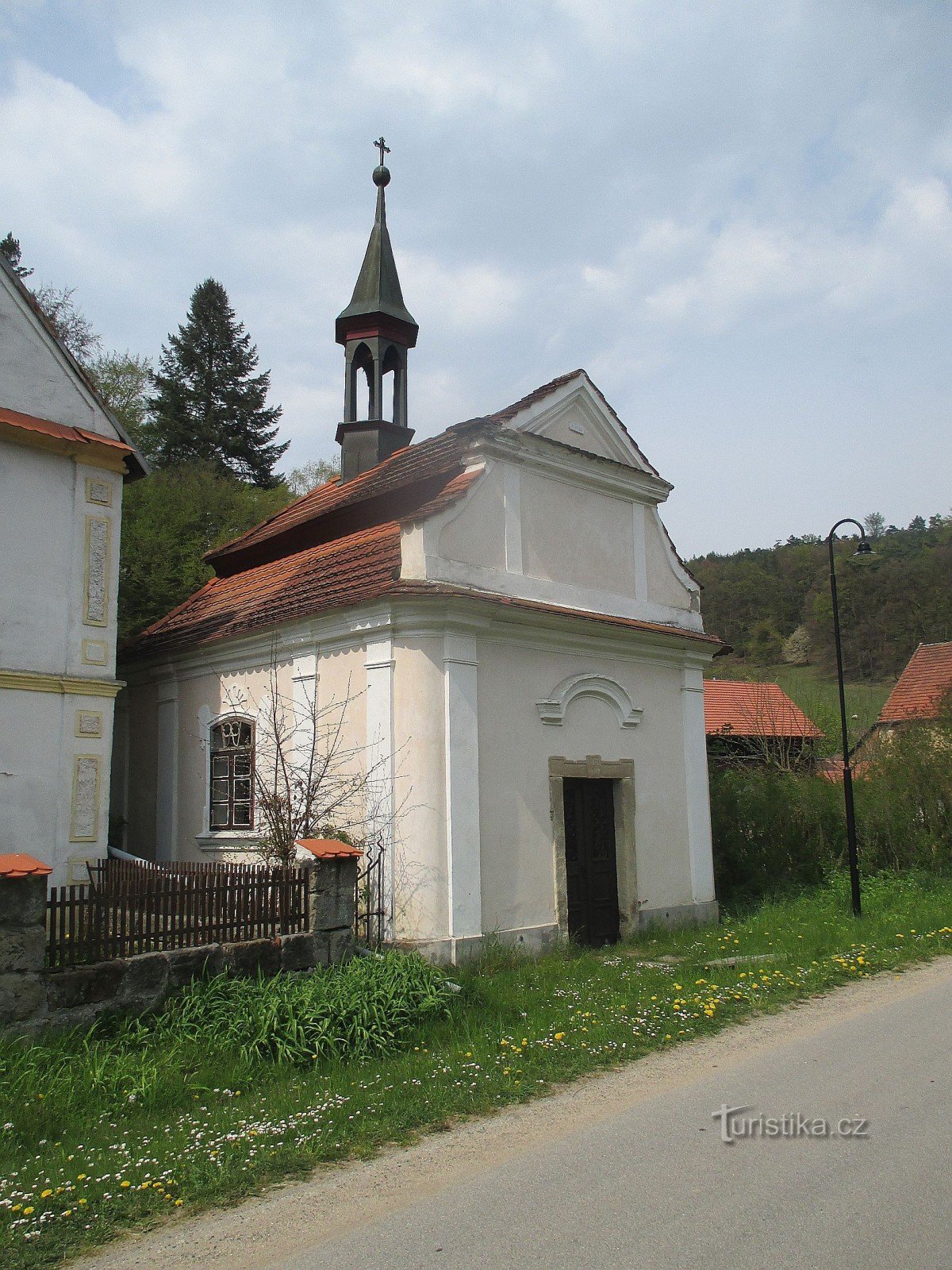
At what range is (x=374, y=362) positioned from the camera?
16.4m

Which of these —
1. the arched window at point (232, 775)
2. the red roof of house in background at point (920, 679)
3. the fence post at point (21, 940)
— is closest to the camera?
the fence post at point (21, 940)

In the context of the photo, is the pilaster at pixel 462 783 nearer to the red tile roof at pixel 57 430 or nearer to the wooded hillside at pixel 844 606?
the red tile roof at pixel 57 430

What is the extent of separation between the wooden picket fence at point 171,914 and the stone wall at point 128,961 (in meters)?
0.13

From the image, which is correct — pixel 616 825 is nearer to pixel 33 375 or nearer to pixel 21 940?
pixel 21 940

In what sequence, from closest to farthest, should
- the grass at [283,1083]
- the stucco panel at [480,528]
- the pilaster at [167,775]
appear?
the grass at [283,1083], the stucco panel at [480,528], the pilaster at [167,775]

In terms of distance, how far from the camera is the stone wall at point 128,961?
21.4 ft

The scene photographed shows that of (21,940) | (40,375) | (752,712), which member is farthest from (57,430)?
(752,712)

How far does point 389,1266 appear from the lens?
3.81 m

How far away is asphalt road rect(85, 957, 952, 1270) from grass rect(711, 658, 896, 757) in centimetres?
1694

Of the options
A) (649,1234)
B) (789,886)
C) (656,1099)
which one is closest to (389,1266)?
(649,1234)

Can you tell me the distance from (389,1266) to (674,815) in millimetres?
9823

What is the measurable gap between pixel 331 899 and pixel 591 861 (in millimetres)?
4503

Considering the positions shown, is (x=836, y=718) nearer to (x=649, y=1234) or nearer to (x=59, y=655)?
(x=59, y=655)

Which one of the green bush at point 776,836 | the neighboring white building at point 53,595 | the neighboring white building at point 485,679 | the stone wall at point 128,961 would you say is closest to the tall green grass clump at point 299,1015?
the stone wall at point 128,961
